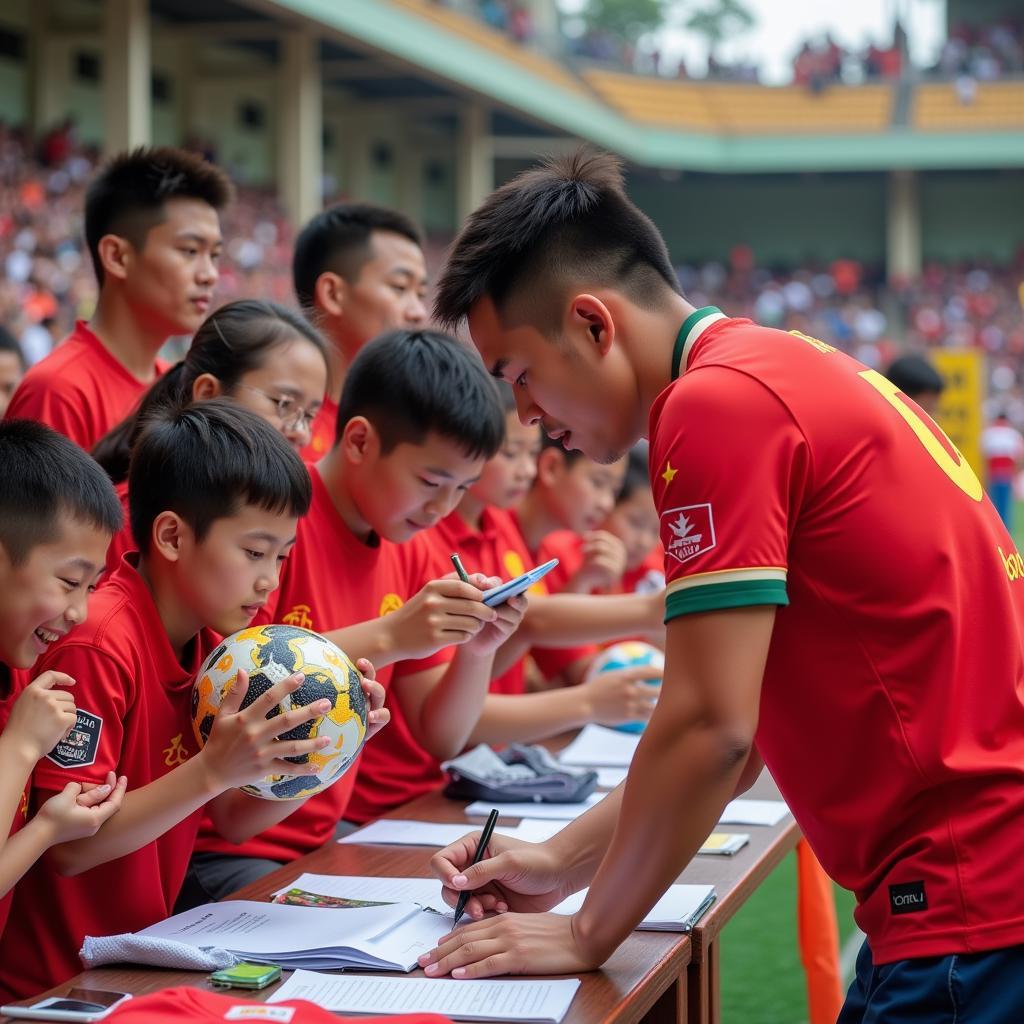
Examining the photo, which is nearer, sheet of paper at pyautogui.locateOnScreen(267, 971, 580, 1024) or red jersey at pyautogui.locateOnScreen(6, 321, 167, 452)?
sheet of paper at pyautogui.locateOnScreen(267, 971, 580, 1024)

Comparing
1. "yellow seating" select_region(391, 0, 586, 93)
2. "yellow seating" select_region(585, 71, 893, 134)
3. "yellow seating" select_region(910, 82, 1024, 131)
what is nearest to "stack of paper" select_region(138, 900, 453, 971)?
"yellow seating" select_region(391, 0, 586, 93)

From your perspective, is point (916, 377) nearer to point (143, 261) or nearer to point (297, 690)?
point (143, 261)

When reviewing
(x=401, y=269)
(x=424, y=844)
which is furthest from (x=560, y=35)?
(x=424, y=844)

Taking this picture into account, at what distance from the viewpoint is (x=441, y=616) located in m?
2.77

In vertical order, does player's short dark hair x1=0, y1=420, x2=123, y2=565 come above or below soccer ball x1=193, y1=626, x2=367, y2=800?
above

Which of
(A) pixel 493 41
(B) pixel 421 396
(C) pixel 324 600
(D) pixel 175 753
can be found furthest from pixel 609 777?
(A) pixel 493 41

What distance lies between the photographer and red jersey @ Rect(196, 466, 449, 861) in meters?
3.02

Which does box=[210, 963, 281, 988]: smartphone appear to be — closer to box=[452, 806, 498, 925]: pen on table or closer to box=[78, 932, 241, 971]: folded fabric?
box=[78, 932, 241, 971]: folded fabric

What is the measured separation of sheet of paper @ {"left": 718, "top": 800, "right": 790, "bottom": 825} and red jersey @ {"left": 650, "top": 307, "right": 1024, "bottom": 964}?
45.6 inches

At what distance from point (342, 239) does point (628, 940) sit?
3274 millimetres

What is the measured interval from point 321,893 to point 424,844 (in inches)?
16.5

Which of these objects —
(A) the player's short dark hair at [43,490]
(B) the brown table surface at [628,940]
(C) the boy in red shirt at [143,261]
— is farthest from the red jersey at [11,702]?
(C) the boy in red shirt at [143,261]

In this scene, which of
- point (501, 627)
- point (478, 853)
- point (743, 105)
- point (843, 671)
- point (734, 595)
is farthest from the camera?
point (743, 105)

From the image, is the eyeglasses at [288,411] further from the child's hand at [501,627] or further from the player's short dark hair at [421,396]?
the child's hand at [501,627]
